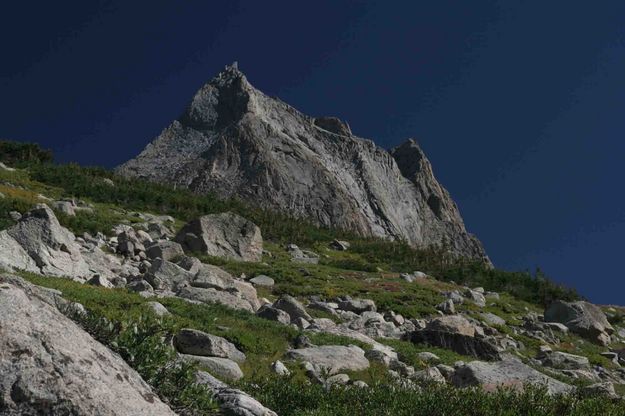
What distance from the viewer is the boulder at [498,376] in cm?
1435

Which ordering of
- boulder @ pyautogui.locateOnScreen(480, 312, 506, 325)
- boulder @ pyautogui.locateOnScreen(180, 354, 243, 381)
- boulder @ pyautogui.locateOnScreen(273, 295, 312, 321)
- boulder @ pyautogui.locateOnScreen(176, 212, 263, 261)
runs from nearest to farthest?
boulder @ pyautogui.locateOnScreen(180, 354, 243, 381) < boulder @ pyautogui.locateOnScreen(273, 295, 312, 321) < boulder @ pyautogui.locateOnScreen(480, 312, 506, 325) < boulder @ pyautogui.locateOnScreen(176, 212, 263, 261)

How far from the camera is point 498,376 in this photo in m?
14.9

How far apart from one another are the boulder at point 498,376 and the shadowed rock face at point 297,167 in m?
109

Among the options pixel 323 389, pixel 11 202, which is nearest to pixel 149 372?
pixel 323 389

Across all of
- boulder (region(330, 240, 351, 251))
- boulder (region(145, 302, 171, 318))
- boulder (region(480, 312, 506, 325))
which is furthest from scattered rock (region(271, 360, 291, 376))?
boulder (region(330, 240, 351, 251))

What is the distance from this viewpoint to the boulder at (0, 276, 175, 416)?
506 centimetres

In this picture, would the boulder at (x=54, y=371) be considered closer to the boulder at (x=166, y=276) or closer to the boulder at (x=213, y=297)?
the boulder at (x=213, y=297)

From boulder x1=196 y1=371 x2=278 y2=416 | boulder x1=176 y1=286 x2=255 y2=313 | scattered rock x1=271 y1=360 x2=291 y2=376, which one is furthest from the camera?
boulder x1=176 y1=286 x2=255 y2=313

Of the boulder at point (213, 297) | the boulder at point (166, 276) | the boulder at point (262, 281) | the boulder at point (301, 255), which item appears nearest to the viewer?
the boulder at point (213, 297)

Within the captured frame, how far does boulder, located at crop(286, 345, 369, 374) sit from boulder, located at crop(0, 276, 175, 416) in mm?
9051

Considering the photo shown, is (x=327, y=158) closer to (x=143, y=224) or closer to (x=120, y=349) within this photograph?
(x=143, y=224)

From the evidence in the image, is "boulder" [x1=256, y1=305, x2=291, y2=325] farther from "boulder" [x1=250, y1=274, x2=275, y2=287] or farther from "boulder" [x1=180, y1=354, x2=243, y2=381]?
"boulder" [x1=250, y1=274, x2=275, y2=287]

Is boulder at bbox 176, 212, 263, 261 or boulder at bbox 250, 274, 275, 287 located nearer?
boulder at bbox 250, 274, 275, 287

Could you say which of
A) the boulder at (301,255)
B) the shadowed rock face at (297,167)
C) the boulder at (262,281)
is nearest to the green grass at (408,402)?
the boulder at (262,281)
